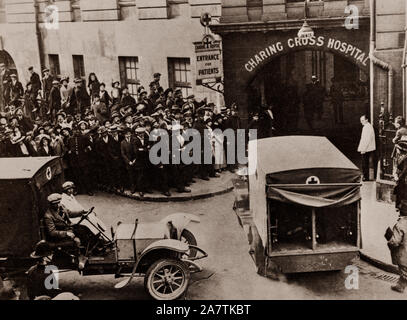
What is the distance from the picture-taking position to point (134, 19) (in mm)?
16453

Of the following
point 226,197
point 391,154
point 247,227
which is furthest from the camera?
point 226,197

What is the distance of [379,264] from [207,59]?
6981mm

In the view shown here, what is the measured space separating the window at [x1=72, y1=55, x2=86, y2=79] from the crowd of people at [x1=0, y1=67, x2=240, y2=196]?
0.77ft

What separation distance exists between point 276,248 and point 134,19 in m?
8.80

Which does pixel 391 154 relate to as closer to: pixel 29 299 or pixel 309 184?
pixel 309 184

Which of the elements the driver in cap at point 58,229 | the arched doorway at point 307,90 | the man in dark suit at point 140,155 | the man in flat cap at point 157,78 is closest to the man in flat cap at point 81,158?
the man in dark suit at point 140,155

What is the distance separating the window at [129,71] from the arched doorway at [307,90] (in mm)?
3391

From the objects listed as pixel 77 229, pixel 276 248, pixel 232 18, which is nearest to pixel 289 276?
pixel 276 248

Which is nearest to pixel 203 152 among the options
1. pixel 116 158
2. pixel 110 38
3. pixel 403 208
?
pixel 116 158

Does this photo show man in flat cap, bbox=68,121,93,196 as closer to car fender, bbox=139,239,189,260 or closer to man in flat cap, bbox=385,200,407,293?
car fender, bbox=139,239,189,260

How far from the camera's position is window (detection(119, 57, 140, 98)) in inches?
691

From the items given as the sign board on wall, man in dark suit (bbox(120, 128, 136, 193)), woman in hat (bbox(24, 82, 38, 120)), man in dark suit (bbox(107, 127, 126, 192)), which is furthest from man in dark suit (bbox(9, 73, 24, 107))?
the sign board on wall

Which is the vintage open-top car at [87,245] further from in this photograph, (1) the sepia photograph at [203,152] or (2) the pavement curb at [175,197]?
(2) the pavement curb at [175,197]

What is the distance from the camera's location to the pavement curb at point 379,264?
33.6ft
